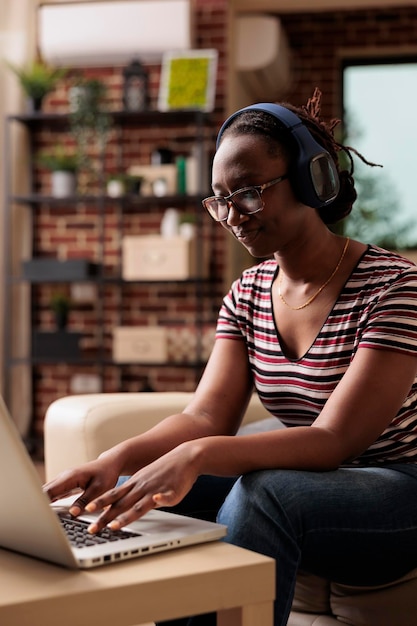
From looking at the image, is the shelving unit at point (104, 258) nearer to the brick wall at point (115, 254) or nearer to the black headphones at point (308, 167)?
the brick wall at point (115, 254)

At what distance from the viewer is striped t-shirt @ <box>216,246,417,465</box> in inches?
65.4

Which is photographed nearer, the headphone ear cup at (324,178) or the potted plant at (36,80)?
the headphone ear cup at (324,178)

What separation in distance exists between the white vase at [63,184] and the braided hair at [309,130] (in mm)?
3717

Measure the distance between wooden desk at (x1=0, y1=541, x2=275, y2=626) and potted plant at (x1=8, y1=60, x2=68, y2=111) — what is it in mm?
4644

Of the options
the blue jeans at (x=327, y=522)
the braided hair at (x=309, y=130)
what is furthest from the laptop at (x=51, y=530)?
the braided hair at (x=309, y=130)

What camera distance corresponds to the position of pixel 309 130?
5.96 feet

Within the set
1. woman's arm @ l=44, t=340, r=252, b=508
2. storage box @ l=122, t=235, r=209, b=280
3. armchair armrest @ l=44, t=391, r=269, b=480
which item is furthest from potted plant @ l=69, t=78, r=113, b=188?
woman's arm @ l=44, t=340, r=252, b=508

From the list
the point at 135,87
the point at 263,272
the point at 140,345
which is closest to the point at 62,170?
the point at 135,87

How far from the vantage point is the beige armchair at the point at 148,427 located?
1655 millimetres

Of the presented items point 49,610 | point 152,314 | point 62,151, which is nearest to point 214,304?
point 152,314

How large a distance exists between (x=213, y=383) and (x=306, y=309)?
23 centimetres

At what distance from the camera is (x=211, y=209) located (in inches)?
70.9

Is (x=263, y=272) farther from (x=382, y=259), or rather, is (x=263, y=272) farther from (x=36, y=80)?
(x=36, y=80)

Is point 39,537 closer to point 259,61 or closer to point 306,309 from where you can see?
point 306,309
